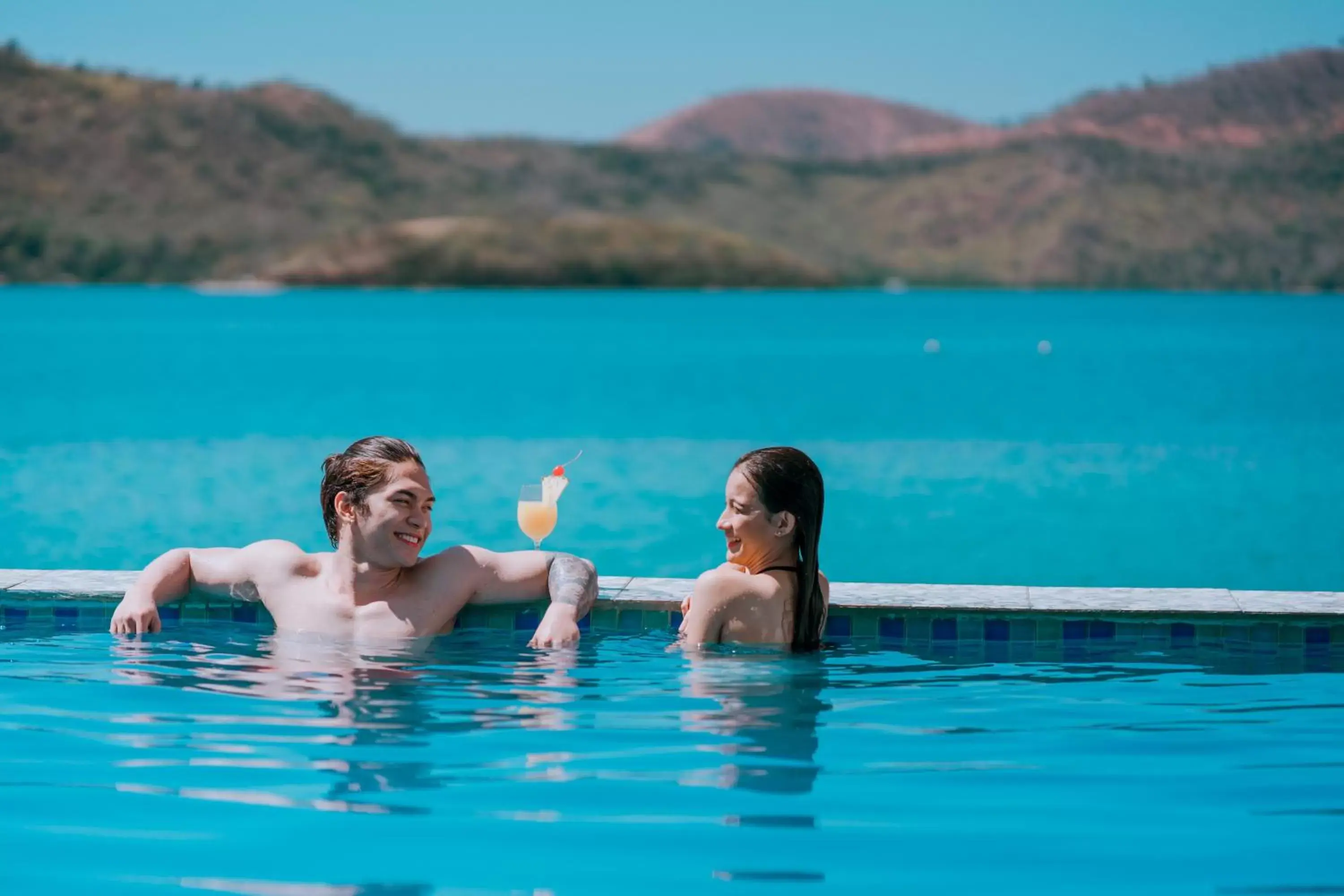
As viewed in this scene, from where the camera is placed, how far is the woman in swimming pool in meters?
4.67

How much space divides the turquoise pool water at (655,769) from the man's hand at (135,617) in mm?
72

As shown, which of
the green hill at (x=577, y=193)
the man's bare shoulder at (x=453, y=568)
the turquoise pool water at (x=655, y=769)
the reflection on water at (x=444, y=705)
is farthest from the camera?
the green hill at (x=577, y=193)

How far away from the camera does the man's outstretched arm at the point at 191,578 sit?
5266 mm

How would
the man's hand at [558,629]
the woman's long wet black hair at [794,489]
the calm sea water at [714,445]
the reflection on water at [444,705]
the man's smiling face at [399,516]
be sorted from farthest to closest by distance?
the calm sea water at [714,445] → the man's hand at [558,629] → the man's smiling face at [399,516] → the woman's long wet black hair at [794,489] → the reflection on water at [444,705]

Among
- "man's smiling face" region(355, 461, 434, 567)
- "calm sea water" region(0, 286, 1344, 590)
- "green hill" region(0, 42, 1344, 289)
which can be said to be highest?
"green hill" region(0, 42, 1344, 289)

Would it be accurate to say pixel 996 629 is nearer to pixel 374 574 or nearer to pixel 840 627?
pixel 840 627

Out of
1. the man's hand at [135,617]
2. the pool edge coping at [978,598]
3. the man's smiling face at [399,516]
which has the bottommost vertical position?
the man's hand at [135,617]

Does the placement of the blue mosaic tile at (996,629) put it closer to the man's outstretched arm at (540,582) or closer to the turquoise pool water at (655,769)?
the turquoise pool water at (655,769)

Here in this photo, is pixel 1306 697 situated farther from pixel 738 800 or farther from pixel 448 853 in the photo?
pixel 448 853

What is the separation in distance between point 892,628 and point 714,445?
15.5 metres

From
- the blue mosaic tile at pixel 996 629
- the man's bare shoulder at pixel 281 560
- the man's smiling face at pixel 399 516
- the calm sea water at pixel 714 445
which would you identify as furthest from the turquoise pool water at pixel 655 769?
the calm sea water at pixel 714 445

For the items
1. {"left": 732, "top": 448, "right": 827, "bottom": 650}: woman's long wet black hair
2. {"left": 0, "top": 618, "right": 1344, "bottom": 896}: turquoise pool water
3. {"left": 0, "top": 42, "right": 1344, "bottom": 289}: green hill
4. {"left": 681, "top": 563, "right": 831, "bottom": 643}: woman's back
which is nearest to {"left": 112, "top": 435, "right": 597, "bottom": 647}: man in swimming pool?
{"left": 0, "top": 618, "right": 1344, "bottom": 896}: turquoise pool water

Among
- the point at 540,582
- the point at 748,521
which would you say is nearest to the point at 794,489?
the point at 748,521

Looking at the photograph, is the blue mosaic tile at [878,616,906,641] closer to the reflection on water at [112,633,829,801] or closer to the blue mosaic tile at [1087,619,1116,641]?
the reflection on water at [112,633,829,801]
